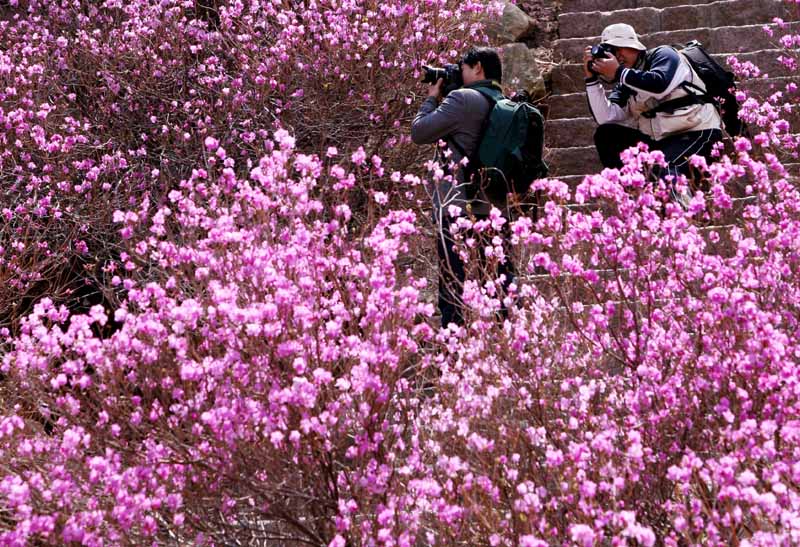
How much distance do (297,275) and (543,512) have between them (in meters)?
1.32

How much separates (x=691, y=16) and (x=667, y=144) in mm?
3910

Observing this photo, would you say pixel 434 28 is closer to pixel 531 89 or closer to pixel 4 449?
pixel 531 89

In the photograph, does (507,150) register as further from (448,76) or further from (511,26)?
(511,26)

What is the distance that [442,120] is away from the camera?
221 inches

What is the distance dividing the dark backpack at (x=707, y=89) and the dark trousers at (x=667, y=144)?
0.57ft

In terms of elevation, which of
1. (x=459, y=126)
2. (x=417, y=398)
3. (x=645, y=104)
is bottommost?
(x=417, y=398)

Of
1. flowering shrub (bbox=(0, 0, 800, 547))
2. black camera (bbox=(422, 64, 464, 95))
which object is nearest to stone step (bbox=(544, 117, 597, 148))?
black camera (bbox=(422, 64, 464, 95))

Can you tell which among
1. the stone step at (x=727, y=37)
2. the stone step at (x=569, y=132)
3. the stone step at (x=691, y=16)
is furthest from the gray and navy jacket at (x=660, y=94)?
the stone step at (x=691, y=16)

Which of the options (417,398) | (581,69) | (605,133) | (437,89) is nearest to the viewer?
(417,398)

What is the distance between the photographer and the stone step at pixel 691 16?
939 centimetres

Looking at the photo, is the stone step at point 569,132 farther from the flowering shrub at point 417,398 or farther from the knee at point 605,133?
the flowering shrub at point 417,398

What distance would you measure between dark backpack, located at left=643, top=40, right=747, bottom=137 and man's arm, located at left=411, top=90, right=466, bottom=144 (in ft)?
4.48

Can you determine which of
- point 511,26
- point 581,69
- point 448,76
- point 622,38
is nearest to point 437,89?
point 448,76

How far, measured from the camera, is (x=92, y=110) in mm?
8469
